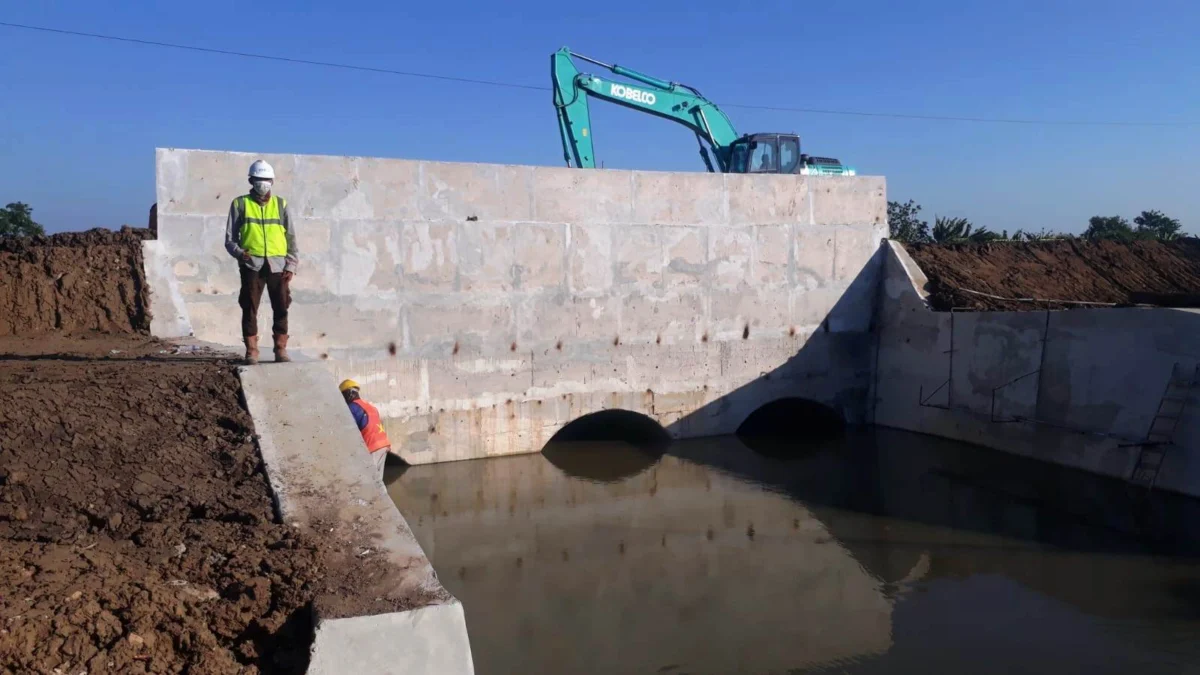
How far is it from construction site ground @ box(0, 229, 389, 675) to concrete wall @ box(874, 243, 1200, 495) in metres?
8.19

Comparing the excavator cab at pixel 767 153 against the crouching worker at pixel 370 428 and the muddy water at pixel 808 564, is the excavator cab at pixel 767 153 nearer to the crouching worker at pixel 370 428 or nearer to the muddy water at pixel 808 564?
the muddy water at pixel 808 564

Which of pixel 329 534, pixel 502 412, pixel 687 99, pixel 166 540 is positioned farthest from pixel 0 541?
pixel 687 99

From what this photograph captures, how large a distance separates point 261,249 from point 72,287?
3.40m

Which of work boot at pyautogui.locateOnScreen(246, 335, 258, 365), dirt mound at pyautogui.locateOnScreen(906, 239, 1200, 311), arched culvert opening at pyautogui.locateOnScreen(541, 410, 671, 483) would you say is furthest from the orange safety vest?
dirt mound at pyautogui.locateOnScreen(906, 239, 1200, 311)

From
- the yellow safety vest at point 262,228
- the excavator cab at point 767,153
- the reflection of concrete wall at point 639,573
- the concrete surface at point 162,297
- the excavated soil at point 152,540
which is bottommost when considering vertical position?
the reflection of concrete wall at point 639,573

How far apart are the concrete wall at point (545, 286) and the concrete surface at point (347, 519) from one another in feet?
13.1

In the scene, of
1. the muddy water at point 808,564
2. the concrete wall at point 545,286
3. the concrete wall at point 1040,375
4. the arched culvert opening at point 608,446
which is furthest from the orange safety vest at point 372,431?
the concrete wall at point 1040,375

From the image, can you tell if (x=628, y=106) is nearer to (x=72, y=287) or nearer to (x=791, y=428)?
(x=791, y=428)

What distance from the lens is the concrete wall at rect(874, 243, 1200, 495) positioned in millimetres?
8570

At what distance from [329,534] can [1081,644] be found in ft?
15.5

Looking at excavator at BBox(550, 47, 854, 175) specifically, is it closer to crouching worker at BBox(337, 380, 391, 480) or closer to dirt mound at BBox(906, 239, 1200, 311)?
dirt mound at BBox(906, 239, 1200, 311)

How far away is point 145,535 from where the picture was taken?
361 centimetres

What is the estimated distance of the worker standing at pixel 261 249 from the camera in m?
5.52

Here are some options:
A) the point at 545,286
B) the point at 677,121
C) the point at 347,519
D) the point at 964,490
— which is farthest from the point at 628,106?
the point at 347,519
